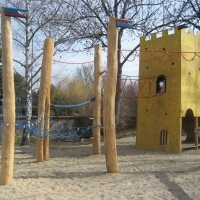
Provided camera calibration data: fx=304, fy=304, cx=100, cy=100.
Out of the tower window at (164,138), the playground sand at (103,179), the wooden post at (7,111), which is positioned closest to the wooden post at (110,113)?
the playground sand at (103,179)

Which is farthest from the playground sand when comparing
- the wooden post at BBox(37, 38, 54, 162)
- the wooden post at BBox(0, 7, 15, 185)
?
the wooden post at BBox(37, 38, 54, 162)

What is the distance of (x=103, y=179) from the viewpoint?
6156 millimetres

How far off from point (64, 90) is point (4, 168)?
63.6 feet

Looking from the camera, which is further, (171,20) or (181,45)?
(171,20)

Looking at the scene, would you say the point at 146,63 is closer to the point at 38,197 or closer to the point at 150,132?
the point at 150,132

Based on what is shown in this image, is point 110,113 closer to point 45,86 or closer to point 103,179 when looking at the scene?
point 103,179

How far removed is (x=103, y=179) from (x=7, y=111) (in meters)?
2.33

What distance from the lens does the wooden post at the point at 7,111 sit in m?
5.61

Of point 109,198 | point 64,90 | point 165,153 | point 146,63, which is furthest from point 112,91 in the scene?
point 64,90

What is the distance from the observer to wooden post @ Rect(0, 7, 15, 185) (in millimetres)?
5613

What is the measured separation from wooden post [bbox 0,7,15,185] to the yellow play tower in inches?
205

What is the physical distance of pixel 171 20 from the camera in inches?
665

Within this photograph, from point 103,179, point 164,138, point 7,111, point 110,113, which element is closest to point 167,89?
point 164,138

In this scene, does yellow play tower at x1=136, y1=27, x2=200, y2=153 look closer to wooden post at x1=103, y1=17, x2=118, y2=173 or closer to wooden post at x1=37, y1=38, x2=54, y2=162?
wooden post at x1=37, y1=38, x2=54, y2=162
